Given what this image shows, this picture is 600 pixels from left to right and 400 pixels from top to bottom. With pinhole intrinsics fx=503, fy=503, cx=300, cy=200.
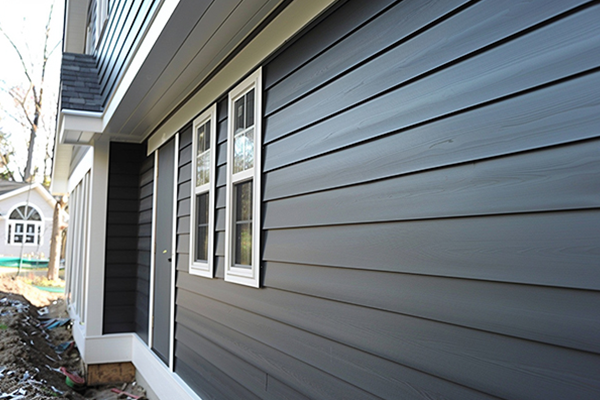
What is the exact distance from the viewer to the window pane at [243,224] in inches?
126

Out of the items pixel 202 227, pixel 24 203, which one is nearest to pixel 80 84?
pixel 202 227

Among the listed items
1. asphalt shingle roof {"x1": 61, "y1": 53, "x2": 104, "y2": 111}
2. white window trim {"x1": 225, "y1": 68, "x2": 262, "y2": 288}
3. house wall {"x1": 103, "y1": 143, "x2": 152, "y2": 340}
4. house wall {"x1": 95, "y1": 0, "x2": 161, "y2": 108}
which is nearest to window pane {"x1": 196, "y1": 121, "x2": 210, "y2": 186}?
white window trim {"x1": 225, "y1": 68, "x2": 262, "y2": 288}

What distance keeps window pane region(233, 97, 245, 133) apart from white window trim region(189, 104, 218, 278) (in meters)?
0.37

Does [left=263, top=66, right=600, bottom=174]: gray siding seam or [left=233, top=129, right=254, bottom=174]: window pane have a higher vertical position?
[left=233, top=129, right=254, bottom=174]: window pane

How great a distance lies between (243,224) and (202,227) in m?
0.98

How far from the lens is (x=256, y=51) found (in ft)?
10.2

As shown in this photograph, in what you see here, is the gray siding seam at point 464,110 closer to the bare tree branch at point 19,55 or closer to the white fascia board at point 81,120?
the white fascia board at point 81,120

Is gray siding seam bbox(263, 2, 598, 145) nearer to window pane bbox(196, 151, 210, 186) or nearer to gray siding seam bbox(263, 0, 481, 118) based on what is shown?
gray siding seam bbox(263, 0, 481, 118)

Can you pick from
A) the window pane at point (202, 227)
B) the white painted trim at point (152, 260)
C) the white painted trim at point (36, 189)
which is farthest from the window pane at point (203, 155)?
the white painted trim at point (36, 189)

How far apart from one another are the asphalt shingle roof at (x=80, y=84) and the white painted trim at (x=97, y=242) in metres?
0.74

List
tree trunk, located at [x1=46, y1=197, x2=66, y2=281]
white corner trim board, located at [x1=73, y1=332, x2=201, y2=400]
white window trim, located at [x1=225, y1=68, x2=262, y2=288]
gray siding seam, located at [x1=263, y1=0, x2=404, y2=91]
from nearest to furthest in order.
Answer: gray siding seam, located at [x1=263, y1=0, x2=404, y2=91] → white window trim, located at [x1=225, y1=68, x2=262, y2=288] → white corner trim board, located at [x1=73, y1=332, x2=201, y2=400] → tree trunk, located at [x1=46, y1=197, x2=66, y2=281]

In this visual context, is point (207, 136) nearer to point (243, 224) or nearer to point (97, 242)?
point (243, 224)

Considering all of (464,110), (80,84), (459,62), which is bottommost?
(464,110)

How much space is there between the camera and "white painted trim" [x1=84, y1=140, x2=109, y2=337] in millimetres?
6184
